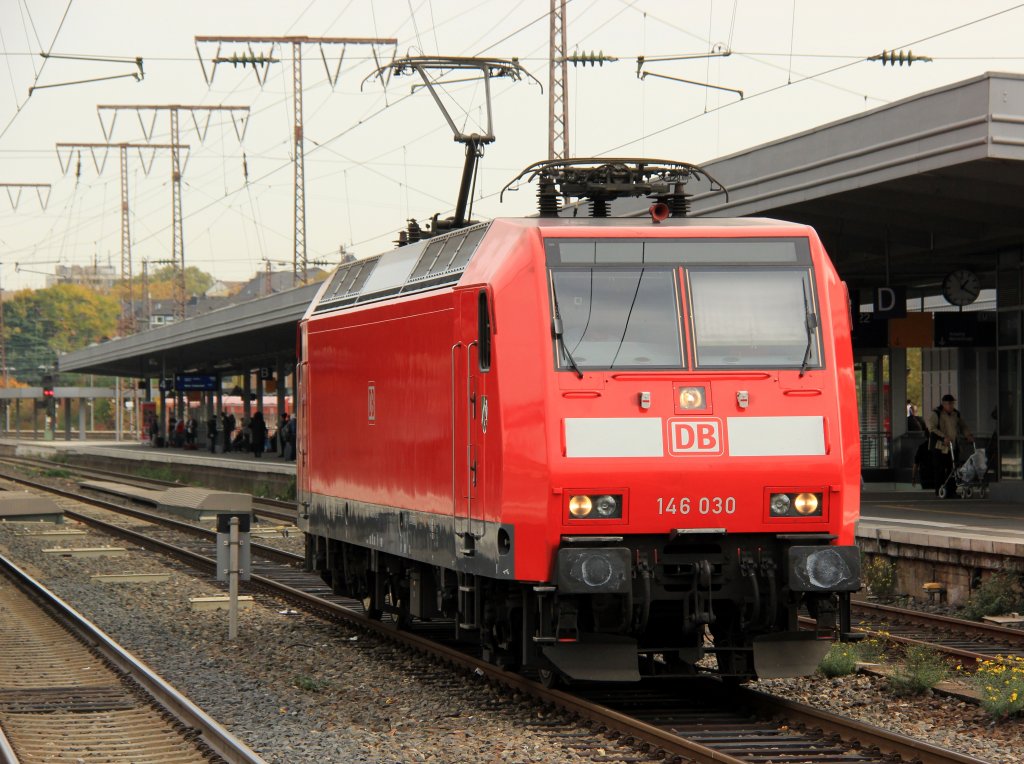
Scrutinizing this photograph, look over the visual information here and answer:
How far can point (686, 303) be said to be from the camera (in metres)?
9.71

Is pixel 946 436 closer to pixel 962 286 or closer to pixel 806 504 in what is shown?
pixel 962 286

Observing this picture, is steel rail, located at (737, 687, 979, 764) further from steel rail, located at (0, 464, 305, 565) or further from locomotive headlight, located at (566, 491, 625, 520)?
steel rail, located at (0, 464, 305, 565)

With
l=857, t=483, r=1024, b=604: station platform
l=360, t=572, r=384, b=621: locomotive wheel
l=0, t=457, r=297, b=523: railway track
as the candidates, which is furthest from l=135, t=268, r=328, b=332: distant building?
l=360, t=572, r=384, b=621: locomotive wheel

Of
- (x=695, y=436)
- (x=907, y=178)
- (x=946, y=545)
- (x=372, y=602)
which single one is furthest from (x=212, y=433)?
(x=695, y=436)

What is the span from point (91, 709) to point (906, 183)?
39.0 ft

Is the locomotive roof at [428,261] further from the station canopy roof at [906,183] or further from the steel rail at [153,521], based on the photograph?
the station canopy roof at [906,183]

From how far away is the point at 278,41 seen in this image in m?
39.7

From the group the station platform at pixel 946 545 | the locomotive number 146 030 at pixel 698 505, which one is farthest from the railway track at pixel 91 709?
the station platform at pixel 946 545

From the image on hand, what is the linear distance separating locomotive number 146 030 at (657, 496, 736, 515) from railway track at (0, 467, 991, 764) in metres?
1.21

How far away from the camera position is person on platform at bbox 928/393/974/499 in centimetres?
2308

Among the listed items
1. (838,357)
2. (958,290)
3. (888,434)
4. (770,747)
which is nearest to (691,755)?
(770,747)

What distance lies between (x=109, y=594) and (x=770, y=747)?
11.0 metres

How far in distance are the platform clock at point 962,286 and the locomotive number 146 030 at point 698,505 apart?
53.1 ft

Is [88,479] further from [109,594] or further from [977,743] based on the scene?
[977,743]
